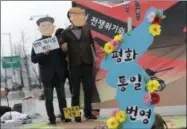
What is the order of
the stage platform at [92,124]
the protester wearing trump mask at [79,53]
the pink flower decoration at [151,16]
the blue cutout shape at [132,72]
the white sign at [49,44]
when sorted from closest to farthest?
the pink flower decoration at [151,16]
the blue cutout shape at [132,72]
the stage platform at [92,124]
the white sign at [49,44]
the protester wearing trump mask at [79,53]

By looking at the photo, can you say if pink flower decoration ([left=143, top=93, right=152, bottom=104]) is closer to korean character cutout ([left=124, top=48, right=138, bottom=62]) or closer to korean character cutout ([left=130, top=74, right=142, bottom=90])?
korean character cutout ([left=130, top=74, right=142, bottom=90])

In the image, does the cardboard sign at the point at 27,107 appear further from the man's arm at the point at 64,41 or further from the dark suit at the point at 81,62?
the man's arm at the point at 64,41

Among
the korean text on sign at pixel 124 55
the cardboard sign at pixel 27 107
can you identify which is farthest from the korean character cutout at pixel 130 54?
the cardboard sign at pixel 27 107

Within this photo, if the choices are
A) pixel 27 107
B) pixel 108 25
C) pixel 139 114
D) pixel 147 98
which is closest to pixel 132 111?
pixel 139 114

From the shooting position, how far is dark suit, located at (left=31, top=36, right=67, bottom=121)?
4715mm

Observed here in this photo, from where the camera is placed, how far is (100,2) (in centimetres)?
524

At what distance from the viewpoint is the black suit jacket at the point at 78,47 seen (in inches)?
185

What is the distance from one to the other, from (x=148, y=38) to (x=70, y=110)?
203 centimetres

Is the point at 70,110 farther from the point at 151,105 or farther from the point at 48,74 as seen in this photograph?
the point at 151,105

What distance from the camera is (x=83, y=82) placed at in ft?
16.2

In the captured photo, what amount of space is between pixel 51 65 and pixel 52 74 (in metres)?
0.12

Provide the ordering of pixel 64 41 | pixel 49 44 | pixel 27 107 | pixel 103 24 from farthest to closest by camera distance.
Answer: pixel 27 107, pixel 103 24, pixel 64 41, pixel 49 44

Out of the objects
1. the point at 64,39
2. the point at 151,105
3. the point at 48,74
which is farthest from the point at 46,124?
the point at 151,105

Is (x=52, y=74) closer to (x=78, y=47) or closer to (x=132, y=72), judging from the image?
(x=78, y=47)
